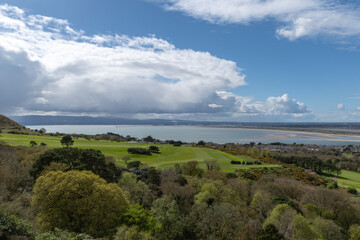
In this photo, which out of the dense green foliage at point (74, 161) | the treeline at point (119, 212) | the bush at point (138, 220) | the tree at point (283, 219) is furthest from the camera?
the dense green foliage at point (74, 161)

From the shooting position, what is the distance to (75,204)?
1861 cm

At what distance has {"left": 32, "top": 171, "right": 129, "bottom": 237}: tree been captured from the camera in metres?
18.1

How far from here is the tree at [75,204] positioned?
1812cm

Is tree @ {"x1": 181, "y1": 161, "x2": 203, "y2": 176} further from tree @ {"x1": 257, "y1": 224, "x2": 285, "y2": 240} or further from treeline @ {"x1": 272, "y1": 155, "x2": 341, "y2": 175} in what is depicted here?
treeline @ {"x1": 272, "y1": 155, "x2": 341, "y2": 175}

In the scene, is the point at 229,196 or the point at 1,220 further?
the point at 229,196

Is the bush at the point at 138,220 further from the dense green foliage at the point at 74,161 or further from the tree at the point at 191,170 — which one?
the tree at the point at 191,170

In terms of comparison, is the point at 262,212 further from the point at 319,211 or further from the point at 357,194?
the point at 357,194

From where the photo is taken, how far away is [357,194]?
53.8m

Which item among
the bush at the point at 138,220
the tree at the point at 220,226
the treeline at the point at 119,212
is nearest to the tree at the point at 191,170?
the treeline at the point at 119,212

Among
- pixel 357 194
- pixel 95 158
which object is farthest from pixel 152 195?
pixel 357 194

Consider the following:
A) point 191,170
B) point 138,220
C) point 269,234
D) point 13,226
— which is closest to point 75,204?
point 13,226

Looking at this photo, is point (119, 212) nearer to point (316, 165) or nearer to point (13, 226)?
point (13, 226)

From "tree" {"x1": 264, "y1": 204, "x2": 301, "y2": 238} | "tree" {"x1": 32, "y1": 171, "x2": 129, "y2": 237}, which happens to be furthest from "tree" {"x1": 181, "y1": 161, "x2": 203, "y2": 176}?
"tree" {"x1": 32, "y1": 171, "x2": 129, "y2": 237}

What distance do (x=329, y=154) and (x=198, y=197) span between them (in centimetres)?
13341
